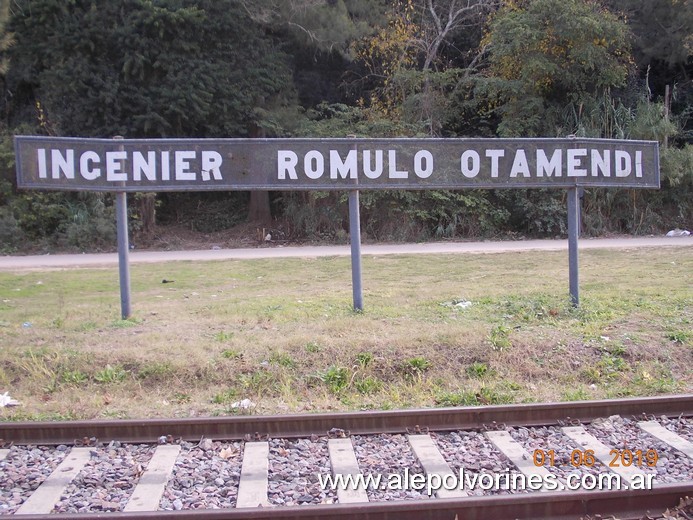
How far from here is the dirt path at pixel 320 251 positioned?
1678 cm

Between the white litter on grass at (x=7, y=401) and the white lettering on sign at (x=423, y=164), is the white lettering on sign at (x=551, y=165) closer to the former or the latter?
the white lettering on sign at (x=423, y=164)

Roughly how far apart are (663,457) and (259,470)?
10.1 ft

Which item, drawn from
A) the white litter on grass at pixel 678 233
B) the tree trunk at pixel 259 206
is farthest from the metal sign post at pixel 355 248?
the white litter on grass at pixel 678 233

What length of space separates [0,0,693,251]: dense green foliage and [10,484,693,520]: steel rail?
1700cm

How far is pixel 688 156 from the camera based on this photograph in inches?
882

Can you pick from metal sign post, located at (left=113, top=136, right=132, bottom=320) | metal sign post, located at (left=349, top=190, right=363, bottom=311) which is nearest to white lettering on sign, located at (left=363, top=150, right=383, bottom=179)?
metal sign post, located at (left=349, top=190, right=363, bottom=311)

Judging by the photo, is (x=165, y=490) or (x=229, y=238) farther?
(x=229, y=238)

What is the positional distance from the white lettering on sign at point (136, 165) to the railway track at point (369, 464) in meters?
3.77

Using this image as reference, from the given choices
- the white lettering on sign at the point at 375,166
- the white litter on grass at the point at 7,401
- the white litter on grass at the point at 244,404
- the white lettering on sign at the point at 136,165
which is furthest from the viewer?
the white lettering on sign at the point at 375,166

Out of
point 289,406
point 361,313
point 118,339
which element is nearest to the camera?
point 289,406

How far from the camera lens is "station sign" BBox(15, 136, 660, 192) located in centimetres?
880

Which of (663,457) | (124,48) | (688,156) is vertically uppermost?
(124,48)

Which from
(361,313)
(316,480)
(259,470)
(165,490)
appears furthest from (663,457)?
(361,313)

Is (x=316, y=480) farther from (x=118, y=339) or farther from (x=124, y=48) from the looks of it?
(x=124, y=48)
